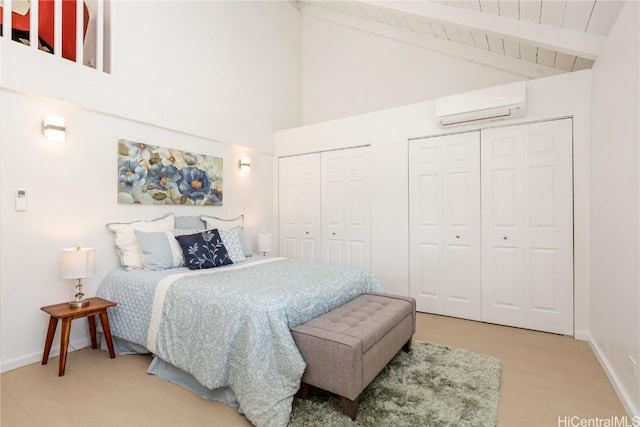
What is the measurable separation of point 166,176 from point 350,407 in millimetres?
2833

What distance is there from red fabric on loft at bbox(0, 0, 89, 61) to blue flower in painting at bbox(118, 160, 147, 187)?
0.99m

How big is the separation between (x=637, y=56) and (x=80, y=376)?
4021 mm

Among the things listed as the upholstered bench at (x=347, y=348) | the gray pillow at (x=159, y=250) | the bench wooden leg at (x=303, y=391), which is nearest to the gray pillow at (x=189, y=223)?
the gray pillow at (x=159, y=250)

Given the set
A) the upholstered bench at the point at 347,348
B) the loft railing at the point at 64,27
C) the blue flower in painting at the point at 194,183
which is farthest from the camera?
the blue flower in painting at the point at 194,183

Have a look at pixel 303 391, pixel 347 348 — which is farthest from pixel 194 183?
pixel 347 348

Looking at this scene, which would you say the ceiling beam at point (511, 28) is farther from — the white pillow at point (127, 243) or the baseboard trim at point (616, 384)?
the white pillow at point (127, 243)

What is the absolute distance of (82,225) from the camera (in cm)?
275

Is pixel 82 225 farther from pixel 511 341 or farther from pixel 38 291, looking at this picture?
pixel 511 341

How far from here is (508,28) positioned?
280cm

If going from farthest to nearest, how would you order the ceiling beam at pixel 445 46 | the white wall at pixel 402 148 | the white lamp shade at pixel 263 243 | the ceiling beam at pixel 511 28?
the white lamp shade at pixel 263 243 < the ceiling beam at pixel 445 46 < the white wall at pixel 402 148 < the ceiling beam at pixel 511 28

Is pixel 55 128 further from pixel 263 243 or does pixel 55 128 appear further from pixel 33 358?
pixel 263 243

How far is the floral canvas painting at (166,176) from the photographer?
305 cm

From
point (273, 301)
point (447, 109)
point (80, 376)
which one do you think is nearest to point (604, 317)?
point (447, 109)

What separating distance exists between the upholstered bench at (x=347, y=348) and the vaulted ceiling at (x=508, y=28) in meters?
2.58
